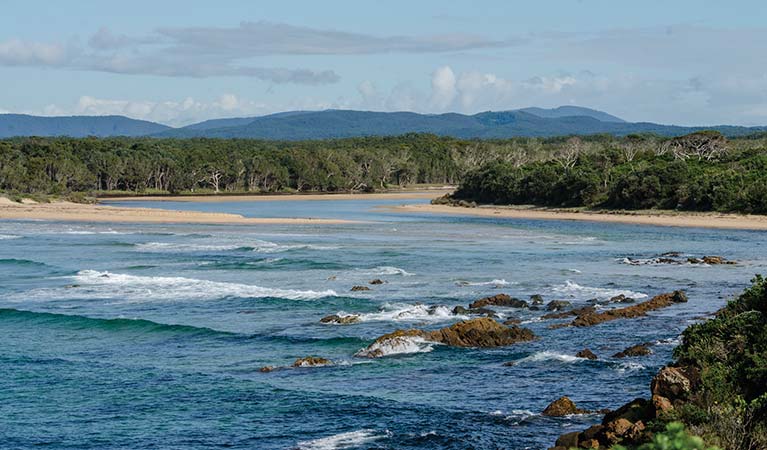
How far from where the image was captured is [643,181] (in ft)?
261

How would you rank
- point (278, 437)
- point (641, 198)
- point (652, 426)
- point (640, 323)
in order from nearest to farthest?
point (652, 426), point (278, 437), point (640, 323), point (641, 198)

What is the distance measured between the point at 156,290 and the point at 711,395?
25.0 m

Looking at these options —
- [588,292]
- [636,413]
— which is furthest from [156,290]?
[636,413]

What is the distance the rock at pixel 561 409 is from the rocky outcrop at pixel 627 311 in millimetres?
9265

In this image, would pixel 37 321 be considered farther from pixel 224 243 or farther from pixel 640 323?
pixel 224 243

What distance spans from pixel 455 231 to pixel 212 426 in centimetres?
4833

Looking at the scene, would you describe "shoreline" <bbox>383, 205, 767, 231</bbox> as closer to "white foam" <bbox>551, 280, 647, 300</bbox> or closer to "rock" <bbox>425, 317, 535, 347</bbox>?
"white foam" <bbox>551, 280, 647, 300</bbox>

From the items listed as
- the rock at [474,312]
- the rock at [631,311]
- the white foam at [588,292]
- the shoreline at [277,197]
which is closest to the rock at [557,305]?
the rock at [631,311]

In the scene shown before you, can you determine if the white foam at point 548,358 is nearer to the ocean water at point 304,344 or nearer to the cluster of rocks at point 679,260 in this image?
the ocean water at point 304,344

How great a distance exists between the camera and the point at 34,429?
1678 centimetres

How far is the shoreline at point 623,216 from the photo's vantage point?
66.1 m

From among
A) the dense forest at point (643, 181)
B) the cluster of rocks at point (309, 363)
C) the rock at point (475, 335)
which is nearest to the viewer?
the cluster of rocks at point (309, 363)

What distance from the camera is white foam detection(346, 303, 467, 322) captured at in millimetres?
27344

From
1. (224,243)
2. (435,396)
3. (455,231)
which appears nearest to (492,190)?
(455,231)
